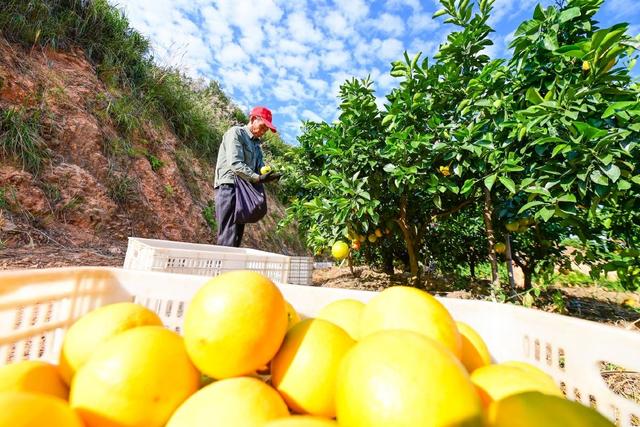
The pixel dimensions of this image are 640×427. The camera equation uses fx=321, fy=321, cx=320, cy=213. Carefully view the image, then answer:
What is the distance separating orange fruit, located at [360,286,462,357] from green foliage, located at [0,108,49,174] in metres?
4.58

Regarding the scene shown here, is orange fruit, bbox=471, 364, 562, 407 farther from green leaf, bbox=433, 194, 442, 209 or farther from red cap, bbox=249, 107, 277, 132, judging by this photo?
red cap, bbox=249, 107, 277, 132

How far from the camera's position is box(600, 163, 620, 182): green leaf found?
152 centimetres

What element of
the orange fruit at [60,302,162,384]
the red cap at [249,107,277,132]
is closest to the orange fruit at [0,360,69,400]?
the orange fruit at [60,302,162,384]

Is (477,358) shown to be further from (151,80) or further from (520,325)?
(151,80)

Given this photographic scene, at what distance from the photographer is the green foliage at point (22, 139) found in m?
3.59

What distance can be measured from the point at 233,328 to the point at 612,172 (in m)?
1.87

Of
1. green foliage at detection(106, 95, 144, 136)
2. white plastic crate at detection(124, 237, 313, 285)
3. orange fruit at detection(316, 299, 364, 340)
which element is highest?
green foliage at detection(106, 95, 144, 136)

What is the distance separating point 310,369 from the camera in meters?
0.69

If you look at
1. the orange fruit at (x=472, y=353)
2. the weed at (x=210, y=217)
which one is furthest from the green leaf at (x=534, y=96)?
the weed at (x=210, y=217)

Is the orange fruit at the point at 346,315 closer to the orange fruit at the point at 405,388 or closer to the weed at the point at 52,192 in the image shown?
the orange fruit at the point at 405,388

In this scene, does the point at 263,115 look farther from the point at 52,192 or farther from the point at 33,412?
the point at 33,412

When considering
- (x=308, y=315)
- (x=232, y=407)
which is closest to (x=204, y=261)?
(x=308, y=315)

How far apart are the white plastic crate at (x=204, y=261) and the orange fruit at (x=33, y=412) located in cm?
143

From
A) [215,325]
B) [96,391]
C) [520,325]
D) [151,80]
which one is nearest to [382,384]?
[215,325]
